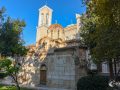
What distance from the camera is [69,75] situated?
20.1 m

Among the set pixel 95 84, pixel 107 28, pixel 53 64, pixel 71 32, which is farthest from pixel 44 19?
pixel 107 28

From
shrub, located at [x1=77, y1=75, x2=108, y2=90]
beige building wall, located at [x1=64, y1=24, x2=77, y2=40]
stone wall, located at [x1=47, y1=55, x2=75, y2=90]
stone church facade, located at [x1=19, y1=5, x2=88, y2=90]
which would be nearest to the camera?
shrub, located at [x1=77, y1=75, x2=108, y2=90]

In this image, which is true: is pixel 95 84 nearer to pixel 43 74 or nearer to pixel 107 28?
pixel 107 28

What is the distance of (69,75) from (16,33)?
31.9ft

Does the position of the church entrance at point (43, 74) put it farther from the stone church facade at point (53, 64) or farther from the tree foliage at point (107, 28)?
the tree foliage at point (107, 28)

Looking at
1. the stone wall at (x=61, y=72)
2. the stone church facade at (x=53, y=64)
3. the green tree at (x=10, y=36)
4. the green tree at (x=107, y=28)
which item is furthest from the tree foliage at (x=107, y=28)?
the green tree at (x=10, y=36)

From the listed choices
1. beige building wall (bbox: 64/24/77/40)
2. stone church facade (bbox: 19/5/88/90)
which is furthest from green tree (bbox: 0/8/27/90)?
beige building wall (bbox: 64/24/77/40)

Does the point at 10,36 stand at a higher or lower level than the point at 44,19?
lower

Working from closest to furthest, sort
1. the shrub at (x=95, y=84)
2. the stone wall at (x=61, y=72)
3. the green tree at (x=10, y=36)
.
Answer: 1. the shrub at (x=95, y=84)
2. the stone wall at (x=61, y=72)
3. the green tree at (x=10, y=36)

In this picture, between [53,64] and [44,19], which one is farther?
[44,19]

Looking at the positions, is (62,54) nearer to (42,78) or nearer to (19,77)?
(42,78)

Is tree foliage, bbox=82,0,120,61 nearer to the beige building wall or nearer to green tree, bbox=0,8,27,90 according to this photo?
green tree, bbox=0,8,27,90

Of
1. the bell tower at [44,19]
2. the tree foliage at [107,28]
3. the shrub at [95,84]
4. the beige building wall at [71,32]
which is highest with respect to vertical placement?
the bell tower at [44,19]

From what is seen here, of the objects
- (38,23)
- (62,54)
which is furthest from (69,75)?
(38,23)
